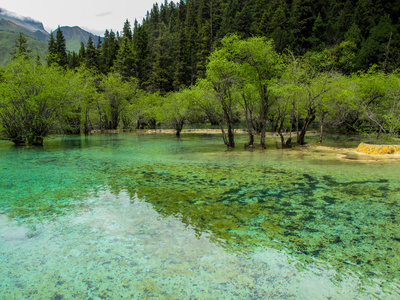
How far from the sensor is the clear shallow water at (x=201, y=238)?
4141 mm

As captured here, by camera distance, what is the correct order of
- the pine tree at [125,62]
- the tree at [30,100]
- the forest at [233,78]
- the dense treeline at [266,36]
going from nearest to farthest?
1. the forest at [233,78]
2. the tree at [30,100]
3. the dense treeline at [266,36]
4. the pine tree at [125,62]

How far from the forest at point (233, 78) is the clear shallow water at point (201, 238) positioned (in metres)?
13.0

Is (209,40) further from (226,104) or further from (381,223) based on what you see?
(381,223)

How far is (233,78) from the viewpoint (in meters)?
20.9

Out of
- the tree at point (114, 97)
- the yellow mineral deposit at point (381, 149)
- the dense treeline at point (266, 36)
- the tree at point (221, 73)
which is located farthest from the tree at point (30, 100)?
the dense treeline at point (266, 36)

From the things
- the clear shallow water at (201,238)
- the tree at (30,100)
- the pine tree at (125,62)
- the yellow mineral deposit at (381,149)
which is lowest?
the clear shallow water at (201,238)

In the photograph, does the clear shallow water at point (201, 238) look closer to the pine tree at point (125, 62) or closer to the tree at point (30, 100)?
the tree at point (30, 100)

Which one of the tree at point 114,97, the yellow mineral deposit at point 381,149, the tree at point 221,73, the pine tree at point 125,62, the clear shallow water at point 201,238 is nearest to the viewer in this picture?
the clear shallow water at point 201,238

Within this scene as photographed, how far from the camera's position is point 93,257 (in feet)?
16.6

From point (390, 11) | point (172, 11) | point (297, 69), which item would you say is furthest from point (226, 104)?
point (172, 11)

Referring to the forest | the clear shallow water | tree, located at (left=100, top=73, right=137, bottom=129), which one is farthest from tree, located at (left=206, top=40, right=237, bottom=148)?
tree, located at (left=100, top=73, right=137, bottom=129)

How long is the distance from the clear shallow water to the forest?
42.6 feet

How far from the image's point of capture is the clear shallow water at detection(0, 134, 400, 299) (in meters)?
4.14

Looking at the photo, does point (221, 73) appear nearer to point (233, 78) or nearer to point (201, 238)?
point (233, 78)
